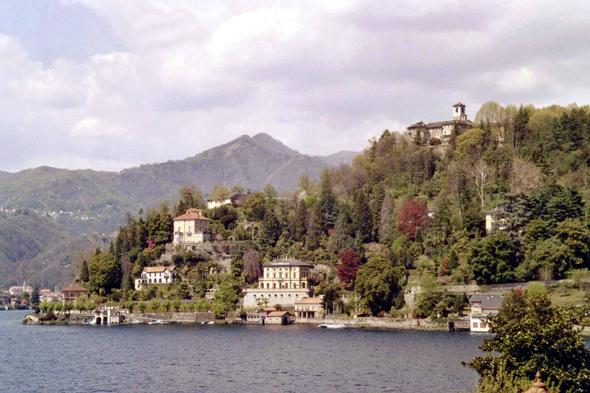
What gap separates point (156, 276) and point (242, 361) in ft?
175

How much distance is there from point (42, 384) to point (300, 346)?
24.5 metres

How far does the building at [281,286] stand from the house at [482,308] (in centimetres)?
2822

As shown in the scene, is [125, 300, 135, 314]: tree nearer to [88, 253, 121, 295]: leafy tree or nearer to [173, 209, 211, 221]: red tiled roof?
[88, 253, 121, 295]: leafy tree

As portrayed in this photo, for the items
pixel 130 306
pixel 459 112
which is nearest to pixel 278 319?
pixel 130 306

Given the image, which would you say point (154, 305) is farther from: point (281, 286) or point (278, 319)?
point (278, 319)

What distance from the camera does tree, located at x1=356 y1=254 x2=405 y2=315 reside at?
3339 inches

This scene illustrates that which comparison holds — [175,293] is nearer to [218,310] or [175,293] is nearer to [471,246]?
[218,310]

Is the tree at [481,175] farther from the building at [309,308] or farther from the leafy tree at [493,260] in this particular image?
the building at [309,308]

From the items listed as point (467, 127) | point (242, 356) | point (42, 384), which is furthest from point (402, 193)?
point (42, 384)

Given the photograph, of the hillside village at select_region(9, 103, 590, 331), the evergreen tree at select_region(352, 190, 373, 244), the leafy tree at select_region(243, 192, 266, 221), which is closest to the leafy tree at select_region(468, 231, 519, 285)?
the hillside village at select_region(9, 103, 590, 331)

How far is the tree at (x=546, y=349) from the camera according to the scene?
28.2m

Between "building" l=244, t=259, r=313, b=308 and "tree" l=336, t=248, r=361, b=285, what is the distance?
6.51 m

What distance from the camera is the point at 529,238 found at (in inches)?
3273

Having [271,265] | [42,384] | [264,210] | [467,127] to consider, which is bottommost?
[42,384]
